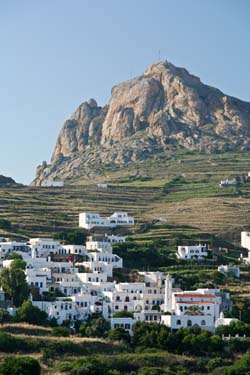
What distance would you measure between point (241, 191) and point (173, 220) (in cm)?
1892

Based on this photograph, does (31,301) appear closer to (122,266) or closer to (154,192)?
(122,266)

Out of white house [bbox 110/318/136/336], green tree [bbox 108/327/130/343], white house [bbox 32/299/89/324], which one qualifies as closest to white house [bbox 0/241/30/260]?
white house [bbox 32/299/89/324]

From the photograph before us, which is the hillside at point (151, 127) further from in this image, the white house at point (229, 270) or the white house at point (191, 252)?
the white house at point (229, 270)

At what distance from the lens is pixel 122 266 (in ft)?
250

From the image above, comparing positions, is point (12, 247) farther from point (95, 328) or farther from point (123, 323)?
point (95, 328)

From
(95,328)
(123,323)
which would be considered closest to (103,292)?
(123,323)

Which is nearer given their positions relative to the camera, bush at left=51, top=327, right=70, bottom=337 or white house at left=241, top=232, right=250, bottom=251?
bush at left=51, top=327, right=70, bottom=337

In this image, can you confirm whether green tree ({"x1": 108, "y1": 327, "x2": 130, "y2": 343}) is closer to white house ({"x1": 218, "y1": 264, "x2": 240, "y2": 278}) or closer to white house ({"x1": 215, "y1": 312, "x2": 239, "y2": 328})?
white house ({"x1": 215, "y1": 312, "x2": 239, "y2": 328})

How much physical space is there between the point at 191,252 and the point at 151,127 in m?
73.9

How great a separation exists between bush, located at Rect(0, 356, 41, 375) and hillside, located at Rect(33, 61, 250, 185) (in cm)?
8834

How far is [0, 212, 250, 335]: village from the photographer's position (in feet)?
206

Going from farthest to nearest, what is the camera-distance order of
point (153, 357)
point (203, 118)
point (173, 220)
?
1. point (203, 118)
2. point (173, 220)
3. point (153, 357)

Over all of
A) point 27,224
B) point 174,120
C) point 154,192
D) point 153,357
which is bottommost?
point 153,357

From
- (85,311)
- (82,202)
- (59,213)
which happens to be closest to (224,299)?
(85,311)
